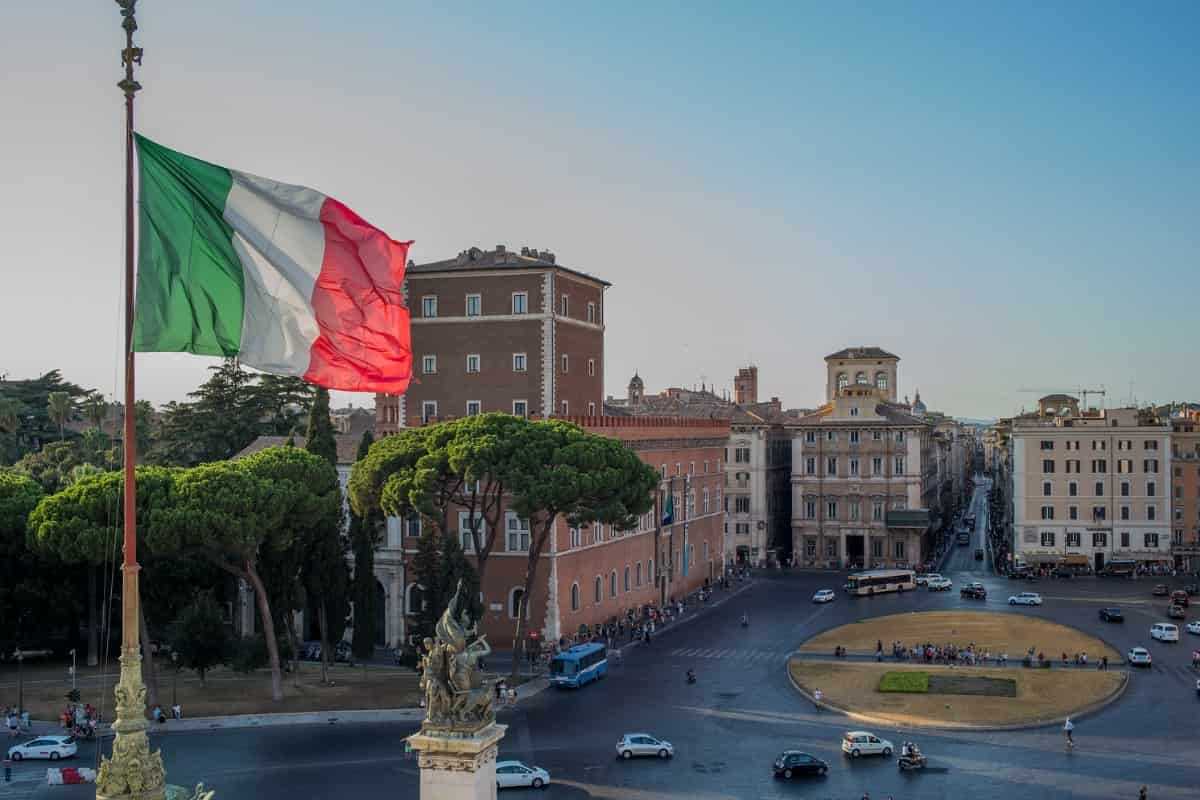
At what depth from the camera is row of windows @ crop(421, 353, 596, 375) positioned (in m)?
56.2

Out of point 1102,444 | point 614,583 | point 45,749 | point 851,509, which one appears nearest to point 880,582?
point 851,509

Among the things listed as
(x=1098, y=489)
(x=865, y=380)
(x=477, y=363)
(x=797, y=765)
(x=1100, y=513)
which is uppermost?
(x=865, y=380)

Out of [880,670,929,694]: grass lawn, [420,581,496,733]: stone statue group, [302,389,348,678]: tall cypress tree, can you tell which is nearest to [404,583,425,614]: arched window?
[302,389,348,678]: tall cypress tree

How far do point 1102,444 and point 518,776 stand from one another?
59.6 metres

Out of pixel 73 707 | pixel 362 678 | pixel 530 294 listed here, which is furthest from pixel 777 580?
pixel 73 707

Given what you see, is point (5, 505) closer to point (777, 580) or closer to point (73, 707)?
point (73, 707)

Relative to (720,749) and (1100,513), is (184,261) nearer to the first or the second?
(720,749)

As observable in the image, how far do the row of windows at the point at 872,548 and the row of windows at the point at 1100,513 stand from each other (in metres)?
9.59

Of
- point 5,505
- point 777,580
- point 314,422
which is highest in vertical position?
point 314,422

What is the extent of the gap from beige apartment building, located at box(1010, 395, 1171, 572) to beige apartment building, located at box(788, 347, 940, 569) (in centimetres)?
696

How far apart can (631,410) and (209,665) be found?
197ft

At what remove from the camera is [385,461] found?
145 feet

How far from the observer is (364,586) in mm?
47062

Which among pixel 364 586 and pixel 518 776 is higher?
pixel 364 586
